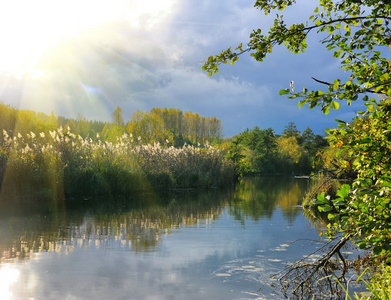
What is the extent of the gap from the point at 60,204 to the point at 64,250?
283 inches

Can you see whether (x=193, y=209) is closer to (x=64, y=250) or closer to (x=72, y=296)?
(x=64, y=250)

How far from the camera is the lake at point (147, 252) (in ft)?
16.9

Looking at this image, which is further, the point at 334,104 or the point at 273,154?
the point at 273,154

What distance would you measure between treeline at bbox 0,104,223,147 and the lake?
24.9 ft

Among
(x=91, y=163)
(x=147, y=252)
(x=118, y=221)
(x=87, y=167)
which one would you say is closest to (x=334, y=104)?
(x=147, y=252)

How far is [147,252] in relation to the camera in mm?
7129

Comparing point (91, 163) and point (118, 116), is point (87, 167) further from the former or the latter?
point (118, 116)

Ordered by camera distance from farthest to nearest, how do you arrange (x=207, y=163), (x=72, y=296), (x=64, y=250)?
1. (x=207, y=163)
2. (x=64, y=250)
3. (x=72, y=296)

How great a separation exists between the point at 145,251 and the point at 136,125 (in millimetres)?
40464

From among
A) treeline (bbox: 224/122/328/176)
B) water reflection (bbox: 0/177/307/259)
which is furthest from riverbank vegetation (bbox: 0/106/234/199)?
treeline (bbox: 224/122/328/176)

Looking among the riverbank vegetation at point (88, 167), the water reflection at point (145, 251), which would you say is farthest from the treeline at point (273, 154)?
the water reflection at point (145, 251)

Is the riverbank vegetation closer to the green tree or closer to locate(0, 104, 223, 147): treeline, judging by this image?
locate(0, 104, 223, 147): treeline

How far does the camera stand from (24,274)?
5695 millimetres

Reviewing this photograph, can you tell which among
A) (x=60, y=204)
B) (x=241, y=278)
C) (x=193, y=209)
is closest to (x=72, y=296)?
(x=241, y=278)
